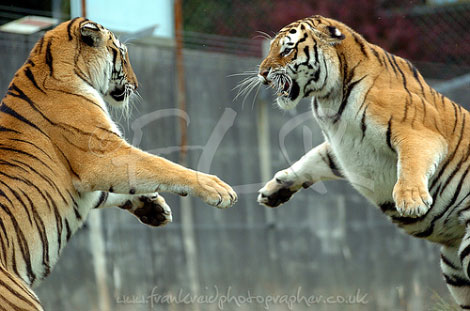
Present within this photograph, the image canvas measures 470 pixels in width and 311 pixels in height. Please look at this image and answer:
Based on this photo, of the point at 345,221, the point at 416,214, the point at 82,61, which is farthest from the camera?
the point at 345,221

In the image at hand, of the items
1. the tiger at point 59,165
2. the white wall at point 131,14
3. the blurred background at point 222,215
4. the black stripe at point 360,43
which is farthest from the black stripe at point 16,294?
the white wall at point 131,14

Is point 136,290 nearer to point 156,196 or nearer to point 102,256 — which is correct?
point 102,256

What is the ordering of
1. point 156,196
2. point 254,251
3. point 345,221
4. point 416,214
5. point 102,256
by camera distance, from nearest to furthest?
point 416,214 → point 156,196 → point 102,256 → point 254,251 → point 345,221

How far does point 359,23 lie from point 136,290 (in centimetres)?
429

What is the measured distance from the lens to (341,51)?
137 inches

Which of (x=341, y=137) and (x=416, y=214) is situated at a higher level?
(x=341, y=137)

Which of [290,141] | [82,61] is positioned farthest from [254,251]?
[82,61]

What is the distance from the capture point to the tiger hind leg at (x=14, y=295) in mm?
2623

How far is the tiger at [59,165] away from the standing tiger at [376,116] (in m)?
0.63

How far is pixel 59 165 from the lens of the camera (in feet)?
10.2

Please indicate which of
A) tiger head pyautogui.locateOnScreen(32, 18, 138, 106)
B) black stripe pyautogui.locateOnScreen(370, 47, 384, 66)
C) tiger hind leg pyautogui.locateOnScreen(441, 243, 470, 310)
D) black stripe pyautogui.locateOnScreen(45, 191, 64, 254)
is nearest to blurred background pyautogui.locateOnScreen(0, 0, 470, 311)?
tiger hind leg pyautogui.locateOnScreen(441, 243, 470, 310)

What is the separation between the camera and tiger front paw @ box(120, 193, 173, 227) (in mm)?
3572

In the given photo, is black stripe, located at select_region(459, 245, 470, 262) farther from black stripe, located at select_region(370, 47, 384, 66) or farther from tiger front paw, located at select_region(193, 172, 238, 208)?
tiger front paw, located at select_region(193, 172, 238, 208)

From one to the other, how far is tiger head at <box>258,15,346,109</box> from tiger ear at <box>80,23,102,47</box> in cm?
71
